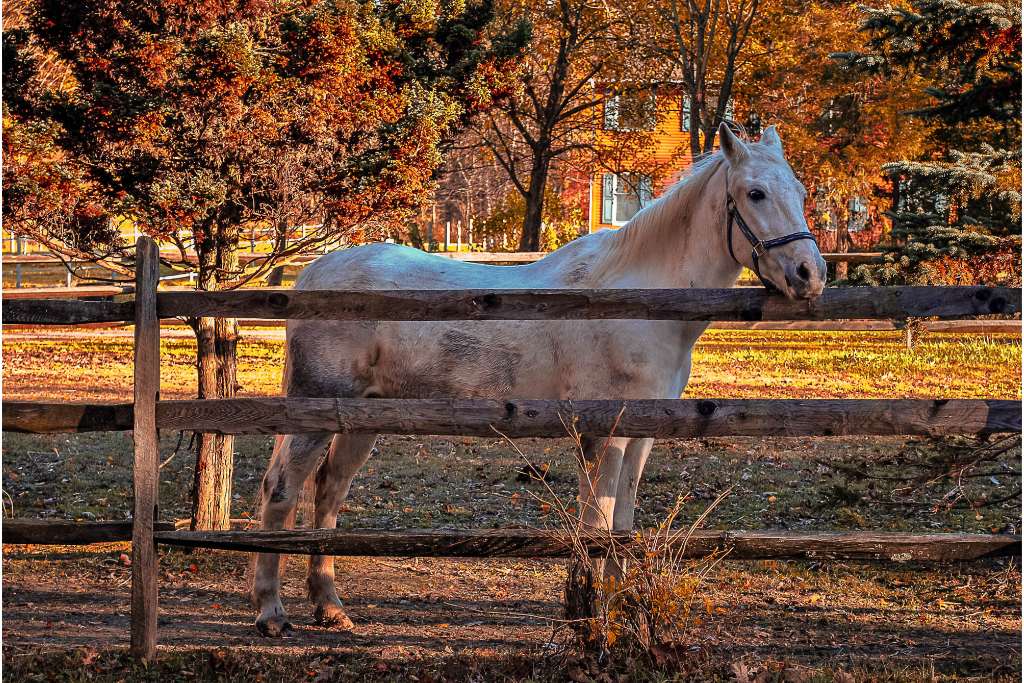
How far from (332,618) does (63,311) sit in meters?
2.14

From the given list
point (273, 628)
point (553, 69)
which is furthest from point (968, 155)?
point (553, 69)

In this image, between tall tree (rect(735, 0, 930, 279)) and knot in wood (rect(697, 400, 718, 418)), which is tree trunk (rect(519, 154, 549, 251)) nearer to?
tall tree (rect(735, 0, 930, 279))

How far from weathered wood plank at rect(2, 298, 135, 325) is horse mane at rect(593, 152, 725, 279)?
96.4 inches

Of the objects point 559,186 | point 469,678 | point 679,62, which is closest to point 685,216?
point 469,678

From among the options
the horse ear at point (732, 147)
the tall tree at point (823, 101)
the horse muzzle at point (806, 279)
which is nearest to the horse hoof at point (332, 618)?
the horse muzzle at point (806, 279)

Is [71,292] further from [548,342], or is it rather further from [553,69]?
[548,342]

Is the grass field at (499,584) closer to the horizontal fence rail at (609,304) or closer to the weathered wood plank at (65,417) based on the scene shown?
the weathered wood plank at (65,417)

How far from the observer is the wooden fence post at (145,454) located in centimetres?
484

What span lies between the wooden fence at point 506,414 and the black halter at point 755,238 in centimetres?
30

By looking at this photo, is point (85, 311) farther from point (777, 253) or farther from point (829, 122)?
point (829, 122)

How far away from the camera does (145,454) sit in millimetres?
4898

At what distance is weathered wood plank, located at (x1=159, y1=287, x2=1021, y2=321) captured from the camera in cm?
473

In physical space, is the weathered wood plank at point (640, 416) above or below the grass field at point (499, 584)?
above

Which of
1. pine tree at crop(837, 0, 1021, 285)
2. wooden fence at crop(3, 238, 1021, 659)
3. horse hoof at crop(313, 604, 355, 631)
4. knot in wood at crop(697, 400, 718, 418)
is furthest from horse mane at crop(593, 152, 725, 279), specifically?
pine tree at crop(837, 0, 1021, 285)
